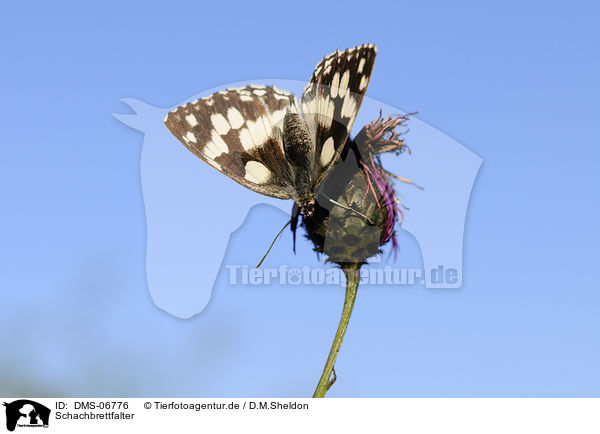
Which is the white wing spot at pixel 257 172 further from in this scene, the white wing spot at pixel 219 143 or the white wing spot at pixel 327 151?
the white wing spot at pixel 327 151

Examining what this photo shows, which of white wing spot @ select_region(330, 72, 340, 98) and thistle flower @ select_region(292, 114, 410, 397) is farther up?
white wing spot @ select_region(330, 72, 340, 98)

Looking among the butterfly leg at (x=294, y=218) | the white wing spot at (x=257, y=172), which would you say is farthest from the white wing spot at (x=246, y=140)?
the butterfly leg at (x=294, y=218)

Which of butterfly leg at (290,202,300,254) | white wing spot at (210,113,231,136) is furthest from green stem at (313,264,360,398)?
white wing spot at (210,113,231,136)

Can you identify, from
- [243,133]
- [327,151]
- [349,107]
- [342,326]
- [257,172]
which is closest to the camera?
[342,326]

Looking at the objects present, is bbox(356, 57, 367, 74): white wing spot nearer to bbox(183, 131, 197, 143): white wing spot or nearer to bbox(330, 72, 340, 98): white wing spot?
bbox(330, 72, 340, 98): white wing spot

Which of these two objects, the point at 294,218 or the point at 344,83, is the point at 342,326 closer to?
the point at 294,218
